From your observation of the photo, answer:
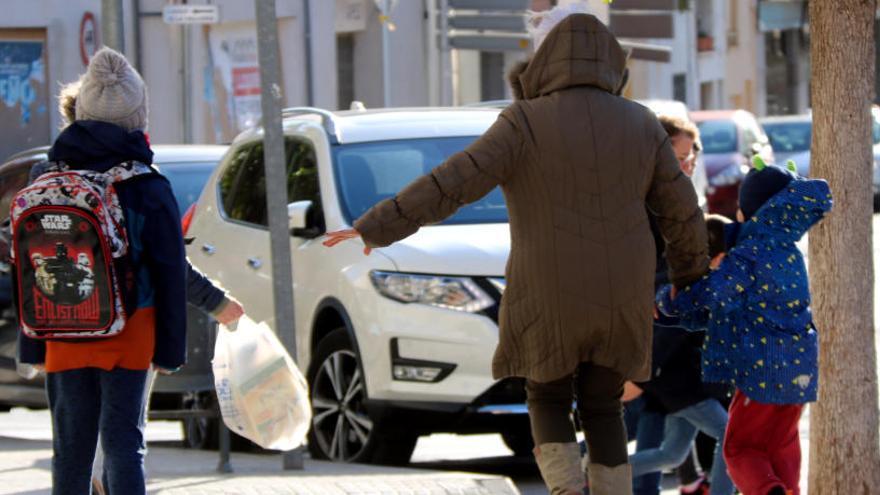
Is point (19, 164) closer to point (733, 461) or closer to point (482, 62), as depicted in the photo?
point (733, 461)

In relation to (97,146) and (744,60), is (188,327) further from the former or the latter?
(744,60)

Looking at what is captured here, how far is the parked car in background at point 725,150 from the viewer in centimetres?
2474

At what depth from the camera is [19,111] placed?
2228 centimetres

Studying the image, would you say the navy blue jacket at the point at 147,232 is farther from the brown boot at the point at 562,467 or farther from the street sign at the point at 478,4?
the street sign at the point at 478,4

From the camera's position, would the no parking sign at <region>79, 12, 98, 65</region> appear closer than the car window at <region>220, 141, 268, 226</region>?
No

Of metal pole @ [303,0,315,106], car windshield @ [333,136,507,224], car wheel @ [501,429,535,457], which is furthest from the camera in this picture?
Result: metal pole @ [303,0,315,106]

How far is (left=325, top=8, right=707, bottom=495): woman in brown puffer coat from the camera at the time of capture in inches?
219

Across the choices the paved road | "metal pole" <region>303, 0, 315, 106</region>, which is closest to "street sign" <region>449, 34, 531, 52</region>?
"metal pole" <region>303, 0, 315, 106</region>

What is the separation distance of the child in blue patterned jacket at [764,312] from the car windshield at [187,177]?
A: 18.7 ft

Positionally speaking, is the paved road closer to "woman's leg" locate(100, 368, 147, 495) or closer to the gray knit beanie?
"woman's leg" locate(100, 368, 147, 495)

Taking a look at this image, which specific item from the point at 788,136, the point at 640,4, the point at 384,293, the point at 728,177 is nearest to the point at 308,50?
the point at 640,4

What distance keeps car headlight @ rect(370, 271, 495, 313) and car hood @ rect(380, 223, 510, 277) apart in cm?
4

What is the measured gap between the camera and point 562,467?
5.72 m

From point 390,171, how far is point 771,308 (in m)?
3.80
